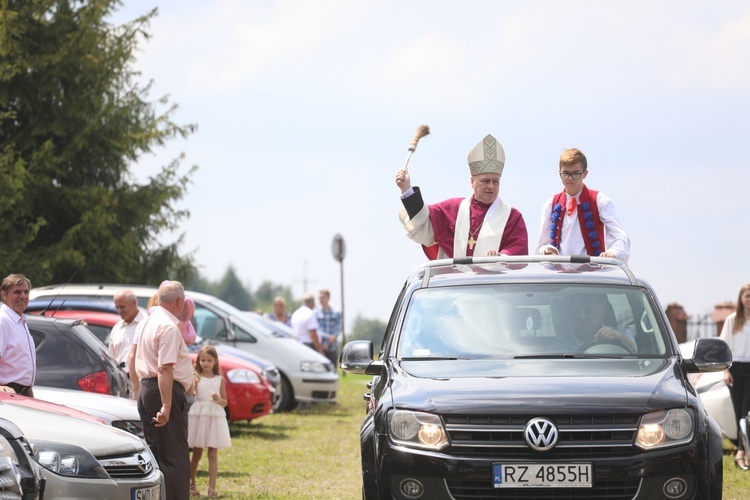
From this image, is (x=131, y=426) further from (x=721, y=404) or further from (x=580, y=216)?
(x=721, y=404)

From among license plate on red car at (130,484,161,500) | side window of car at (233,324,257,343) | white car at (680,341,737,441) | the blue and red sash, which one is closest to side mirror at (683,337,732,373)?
the blue and red sash

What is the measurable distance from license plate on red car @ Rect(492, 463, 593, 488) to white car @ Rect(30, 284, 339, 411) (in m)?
14.4

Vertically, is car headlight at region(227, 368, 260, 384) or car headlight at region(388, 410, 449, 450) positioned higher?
car headlight at region(388, 410, 449, 450)

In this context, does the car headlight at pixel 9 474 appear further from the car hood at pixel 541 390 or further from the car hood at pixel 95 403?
the car hood at pixel 95 403

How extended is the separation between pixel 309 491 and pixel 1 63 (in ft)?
56.0

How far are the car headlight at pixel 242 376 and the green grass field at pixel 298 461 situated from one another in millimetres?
743

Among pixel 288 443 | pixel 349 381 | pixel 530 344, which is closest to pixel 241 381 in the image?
pixel 288 443

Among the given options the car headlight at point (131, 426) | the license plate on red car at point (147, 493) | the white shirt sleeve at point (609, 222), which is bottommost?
the license plate on red car at point (147, 493)

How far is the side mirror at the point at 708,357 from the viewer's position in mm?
8039

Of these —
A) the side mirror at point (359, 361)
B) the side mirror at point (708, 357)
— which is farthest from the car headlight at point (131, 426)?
the side mirror at point (708, 357)

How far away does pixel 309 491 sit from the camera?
13086 millimetres

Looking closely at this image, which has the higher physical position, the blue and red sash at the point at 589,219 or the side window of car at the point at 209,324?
the blue and red sash at the point at 589,219

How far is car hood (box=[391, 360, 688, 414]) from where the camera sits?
724 cm

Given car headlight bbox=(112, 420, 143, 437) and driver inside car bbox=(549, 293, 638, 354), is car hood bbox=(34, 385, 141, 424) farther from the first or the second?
driver inside car bbox=(549, 293, 638, 354)
